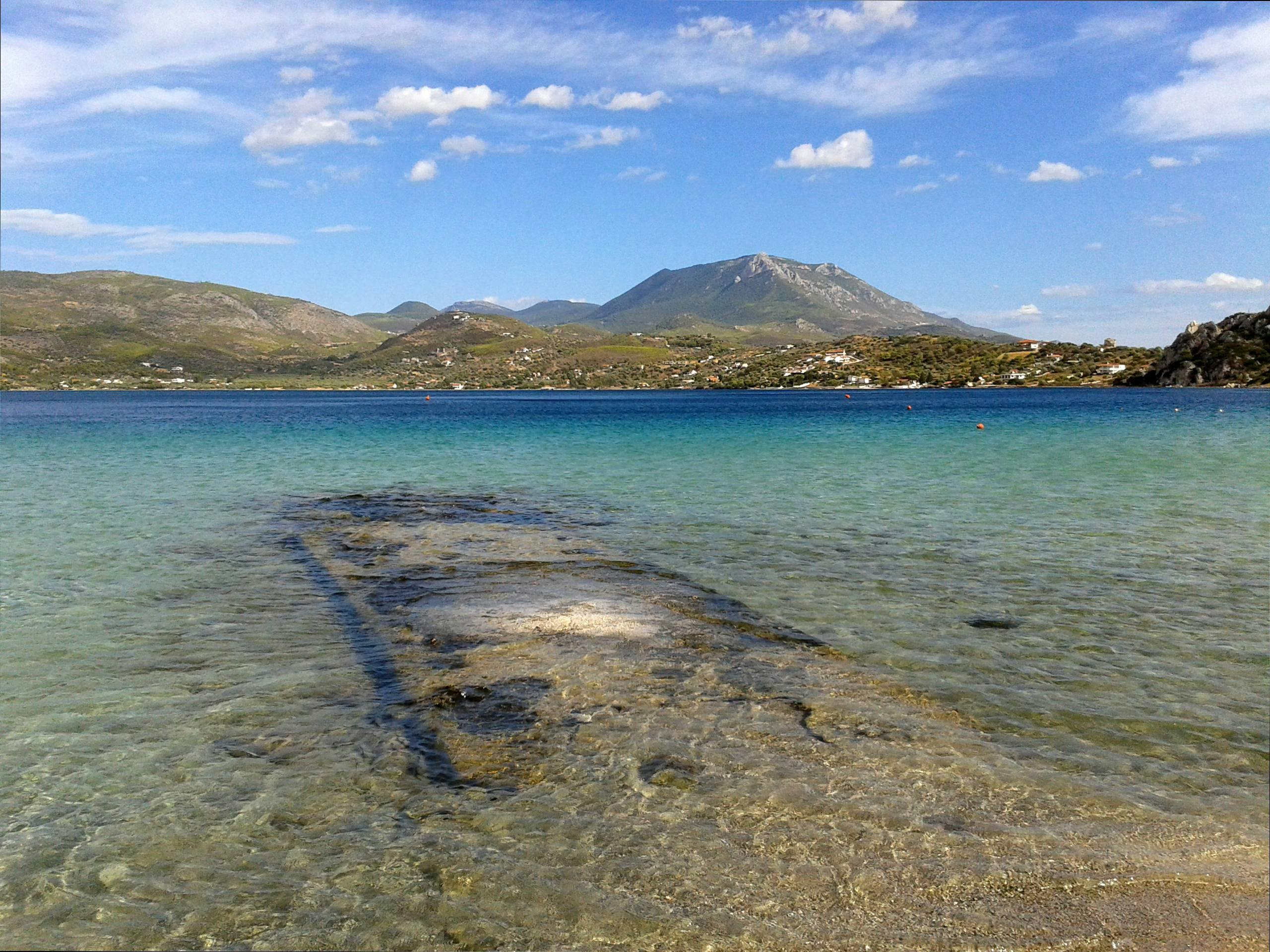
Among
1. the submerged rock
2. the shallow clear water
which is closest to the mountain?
the shallow clear water

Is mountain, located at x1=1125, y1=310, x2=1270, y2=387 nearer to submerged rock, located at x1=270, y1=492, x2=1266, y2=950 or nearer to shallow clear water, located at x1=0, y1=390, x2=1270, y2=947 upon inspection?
shallow clear water, located at x1=0, y1=390, x2=1270, y2=947

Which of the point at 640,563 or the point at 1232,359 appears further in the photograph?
the point at 1232,359

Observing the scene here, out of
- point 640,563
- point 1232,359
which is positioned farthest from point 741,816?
point 1232,359

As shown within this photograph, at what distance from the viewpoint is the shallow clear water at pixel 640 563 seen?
305 inches

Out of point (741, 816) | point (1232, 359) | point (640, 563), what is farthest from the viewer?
point (1232, 359)

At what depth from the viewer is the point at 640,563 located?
1977 centimetres

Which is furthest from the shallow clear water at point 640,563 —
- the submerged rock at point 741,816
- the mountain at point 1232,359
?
the mountain at point 1232,359

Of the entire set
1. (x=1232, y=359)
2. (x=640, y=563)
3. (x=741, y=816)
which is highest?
(x=1232, y=359)

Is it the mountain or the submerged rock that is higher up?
the mountain

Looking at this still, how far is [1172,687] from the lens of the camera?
10.9 m

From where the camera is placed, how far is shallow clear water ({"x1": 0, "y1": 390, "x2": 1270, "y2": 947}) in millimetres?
7750

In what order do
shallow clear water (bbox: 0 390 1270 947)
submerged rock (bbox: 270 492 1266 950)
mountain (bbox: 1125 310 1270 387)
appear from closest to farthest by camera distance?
submerged rock (bbox: 270 492 1266 950) < shallow clear water (bbox: 0 390 1270 947) < mountain (bbox: 1125 310 1270 387)

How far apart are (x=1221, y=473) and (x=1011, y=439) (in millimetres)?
26194

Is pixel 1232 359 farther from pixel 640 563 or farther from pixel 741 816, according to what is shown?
pixel 741 816
